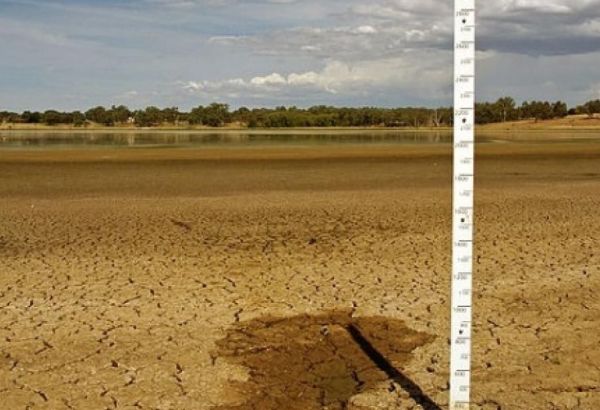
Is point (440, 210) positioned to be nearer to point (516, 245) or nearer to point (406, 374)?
point (516, 245)

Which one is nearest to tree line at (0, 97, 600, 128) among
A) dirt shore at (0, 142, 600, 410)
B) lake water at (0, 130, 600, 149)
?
lake water at (0, 130, 600, 149)

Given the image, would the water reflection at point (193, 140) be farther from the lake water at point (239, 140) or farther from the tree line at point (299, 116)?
the tree line at point (299, 116)

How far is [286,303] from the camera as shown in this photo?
8359 mm

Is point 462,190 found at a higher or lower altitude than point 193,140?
higher

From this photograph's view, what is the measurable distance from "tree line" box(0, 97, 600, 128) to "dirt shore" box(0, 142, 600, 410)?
→ 11971 cm

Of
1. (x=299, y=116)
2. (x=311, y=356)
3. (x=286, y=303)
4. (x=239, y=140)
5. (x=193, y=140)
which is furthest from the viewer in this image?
(x=299, y=116)

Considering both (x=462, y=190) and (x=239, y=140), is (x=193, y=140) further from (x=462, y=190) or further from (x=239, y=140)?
(x=462, y=190)

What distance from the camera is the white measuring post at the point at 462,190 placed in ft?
13.3

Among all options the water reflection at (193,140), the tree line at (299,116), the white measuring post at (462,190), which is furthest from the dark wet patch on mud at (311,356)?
the tree line at (299,116)

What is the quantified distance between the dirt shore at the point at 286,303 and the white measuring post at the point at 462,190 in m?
1.19

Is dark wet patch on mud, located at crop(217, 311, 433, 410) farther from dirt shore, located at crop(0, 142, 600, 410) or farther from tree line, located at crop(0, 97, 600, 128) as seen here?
tree line, located at crop(0, 97, 600, 128)

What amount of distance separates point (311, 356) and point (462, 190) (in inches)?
114

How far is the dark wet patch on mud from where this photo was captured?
18.7ft

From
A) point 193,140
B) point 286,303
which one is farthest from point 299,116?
point 286,303
